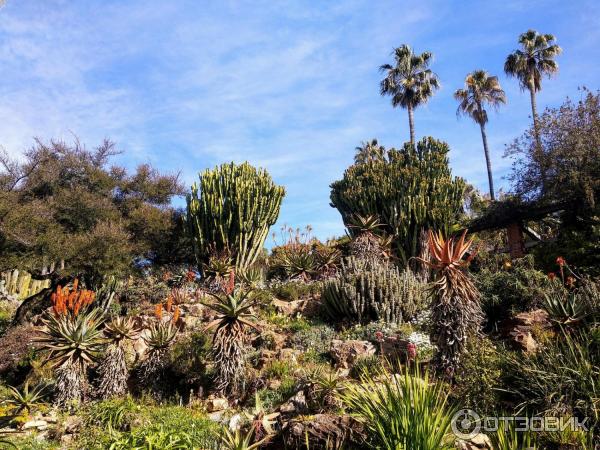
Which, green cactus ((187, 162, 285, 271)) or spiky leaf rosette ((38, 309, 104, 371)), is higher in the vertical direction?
green cactus ((187, 162, 285, 271))

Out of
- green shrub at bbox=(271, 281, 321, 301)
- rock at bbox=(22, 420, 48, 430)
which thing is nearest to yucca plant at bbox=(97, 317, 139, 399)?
rock at bbox=(22, 420, 48, 430)

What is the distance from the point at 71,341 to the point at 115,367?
930mm

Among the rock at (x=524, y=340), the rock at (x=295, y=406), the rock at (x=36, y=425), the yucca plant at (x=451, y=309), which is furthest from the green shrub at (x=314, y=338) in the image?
the rock at (x=36, y=425)

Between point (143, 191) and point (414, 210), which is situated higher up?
point (143, 191)

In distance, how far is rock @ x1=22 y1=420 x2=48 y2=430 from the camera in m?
8.06

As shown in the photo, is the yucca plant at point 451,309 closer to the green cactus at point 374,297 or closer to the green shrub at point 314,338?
the green shrub at point 314,338

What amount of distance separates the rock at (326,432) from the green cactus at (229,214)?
10.8 meters

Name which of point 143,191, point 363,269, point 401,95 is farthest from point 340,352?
point 401,95

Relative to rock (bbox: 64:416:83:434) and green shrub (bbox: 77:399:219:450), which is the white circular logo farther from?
rock (bbox: 64:416:83:434)

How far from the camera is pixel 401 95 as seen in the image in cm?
3053

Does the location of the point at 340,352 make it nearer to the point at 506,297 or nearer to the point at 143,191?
the point at 506,297

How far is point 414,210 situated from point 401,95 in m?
16.0

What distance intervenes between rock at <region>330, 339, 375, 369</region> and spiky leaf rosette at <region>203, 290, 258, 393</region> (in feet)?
5.43

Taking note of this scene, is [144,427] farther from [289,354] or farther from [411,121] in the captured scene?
[411,121]
